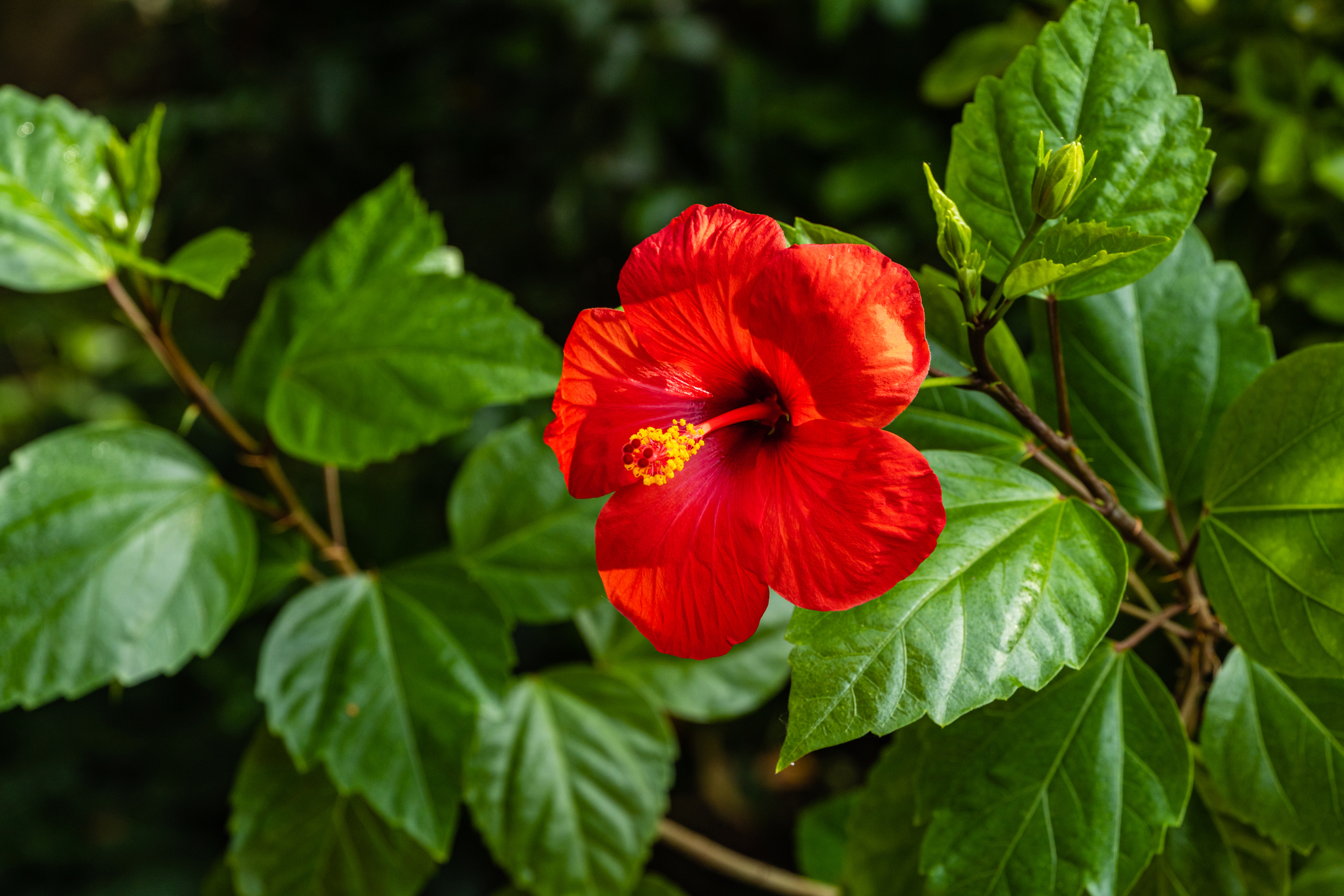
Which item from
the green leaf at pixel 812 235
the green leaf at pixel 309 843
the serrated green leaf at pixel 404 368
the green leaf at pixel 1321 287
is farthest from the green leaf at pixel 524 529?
the green leaf at pixel 1321 287

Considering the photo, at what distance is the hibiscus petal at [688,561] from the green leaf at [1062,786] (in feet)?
0.93

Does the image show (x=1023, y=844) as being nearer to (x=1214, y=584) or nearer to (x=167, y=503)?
(x=1214, y=584)

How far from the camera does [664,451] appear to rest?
0.54m

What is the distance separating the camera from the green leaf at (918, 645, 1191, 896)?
63 cm

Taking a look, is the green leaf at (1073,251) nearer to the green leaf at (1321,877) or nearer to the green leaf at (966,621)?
the green leaf at (966,621)

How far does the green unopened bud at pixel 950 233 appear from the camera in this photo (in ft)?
1.62

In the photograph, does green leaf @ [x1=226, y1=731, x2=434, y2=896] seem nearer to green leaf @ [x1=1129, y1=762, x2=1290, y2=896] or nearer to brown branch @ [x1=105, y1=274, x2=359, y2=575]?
brown branch @ [x1=105, y1=274, x2=359, y2=575]

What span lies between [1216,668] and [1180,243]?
36 cm

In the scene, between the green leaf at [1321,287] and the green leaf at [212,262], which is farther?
the green leaf at [1321,287]

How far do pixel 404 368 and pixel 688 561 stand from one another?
0.44 meters

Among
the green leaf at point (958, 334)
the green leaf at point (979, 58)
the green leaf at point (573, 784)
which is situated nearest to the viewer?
the green leaf at point (958, 334)

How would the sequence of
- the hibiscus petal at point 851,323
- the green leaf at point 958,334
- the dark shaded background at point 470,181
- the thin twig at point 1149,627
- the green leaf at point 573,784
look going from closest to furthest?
the hibiscus petal at point 851,323 < the green leaf at point 958,334 < the thin twig at point 1149,627 < the green leaf at point 573,784 < the dark shaded background at point 470,181

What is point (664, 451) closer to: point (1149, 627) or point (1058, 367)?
point (1058, 367)

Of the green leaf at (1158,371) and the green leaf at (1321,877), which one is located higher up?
the green leaf at (1158,371)
